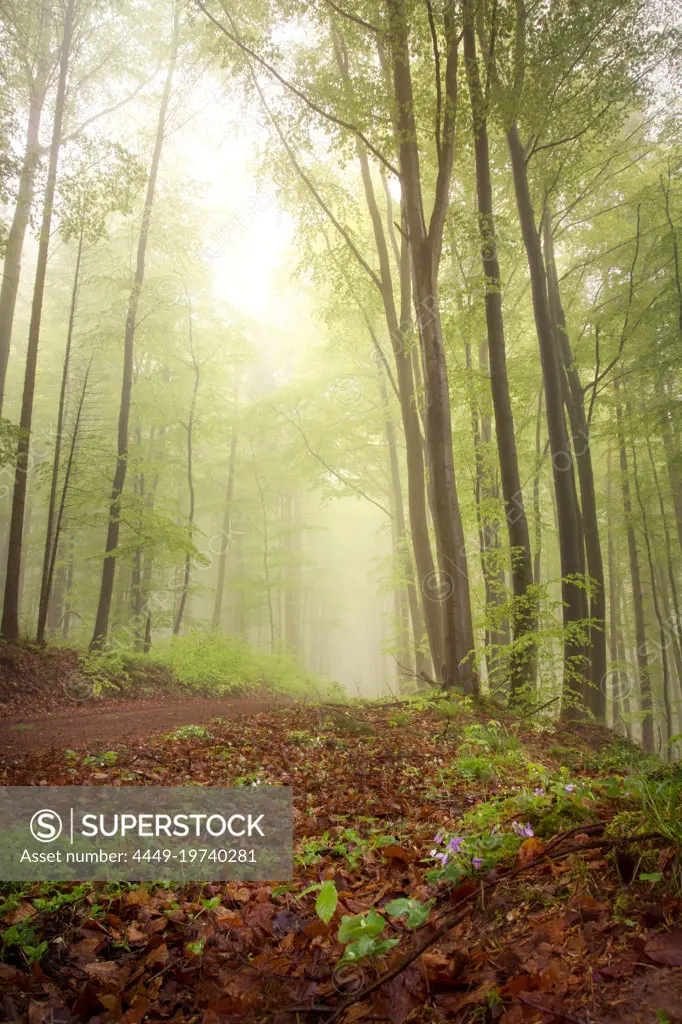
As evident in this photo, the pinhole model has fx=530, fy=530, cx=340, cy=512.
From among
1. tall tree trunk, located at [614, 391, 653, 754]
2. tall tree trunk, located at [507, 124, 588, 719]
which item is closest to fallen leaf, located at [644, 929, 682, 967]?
tall tree trunk, located at [507, 124, 588, 719]

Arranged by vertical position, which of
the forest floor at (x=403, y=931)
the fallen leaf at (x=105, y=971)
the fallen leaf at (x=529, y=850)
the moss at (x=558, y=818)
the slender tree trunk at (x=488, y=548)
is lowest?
the fallen leaf at (x=105, y=971)

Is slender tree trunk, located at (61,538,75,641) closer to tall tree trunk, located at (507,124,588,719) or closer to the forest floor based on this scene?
tall tree trunk, located at (507,124,588,719)

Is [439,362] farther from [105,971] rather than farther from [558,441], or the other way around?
[105,971]

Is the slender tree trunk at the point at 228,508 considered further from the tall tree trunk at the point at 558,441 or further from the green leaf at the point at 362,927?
the green leaf at the point at 362,927

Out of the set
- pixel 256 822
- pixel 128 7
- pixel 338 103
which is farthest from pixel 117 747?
pixel 128 7

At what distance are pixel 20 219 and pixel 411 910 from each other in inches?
589

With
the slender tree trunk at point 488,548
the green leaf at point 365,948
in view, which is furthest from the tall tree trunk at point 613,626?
the green leaf at point 365,948

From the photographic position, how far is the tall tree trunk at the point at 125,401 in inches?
534

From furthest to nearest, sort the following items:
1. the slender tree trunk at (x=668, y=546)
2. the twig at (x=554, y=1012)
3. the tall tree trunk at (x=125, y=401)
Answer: the slender tree trunk at (x=668, y=546) → the tall tree trunk at (x=125, y=401) → the twig at (x=554, y=1012)

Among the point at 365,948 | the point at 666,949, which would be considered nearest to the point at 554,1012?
the point at 666,949

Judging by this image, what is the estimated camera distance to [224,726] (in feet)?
23.2
